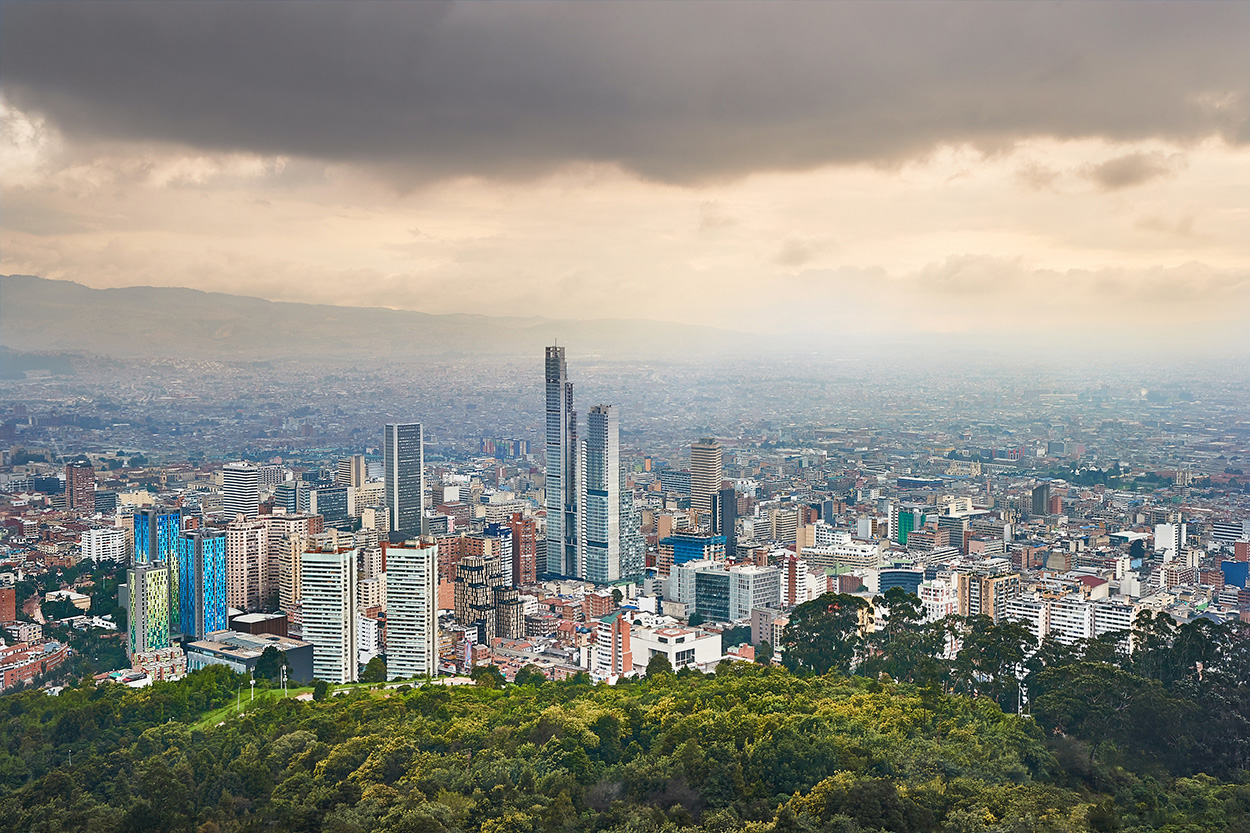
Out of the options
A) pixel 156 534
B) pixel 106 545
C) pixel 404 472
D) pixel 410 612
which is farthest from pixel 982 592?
pixel 404 472

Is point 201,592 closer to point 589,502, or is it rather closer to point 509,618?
point 509,618

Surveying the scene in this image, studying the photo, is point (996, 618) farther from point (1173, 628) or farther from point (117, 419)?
point (117, 419)

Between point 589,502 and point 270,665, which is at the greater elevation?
point 589,502

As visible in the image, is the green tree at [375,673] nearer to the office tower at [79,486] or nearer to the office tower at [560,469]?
the office tower at [560,469]

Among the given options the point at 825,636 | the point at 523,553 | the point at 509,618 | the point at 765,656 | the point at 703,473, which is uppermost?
the point at 703,473

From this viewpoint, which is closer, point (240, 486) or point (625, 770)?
point (625, 770)

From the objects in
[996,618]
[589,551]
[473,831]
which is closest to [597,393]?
[589,551]

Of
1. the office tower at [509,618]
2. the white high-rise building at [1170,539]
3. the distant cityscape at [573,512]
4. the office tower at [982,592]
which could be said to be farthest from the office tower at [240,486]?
the white high-rise building at [1170,539]
